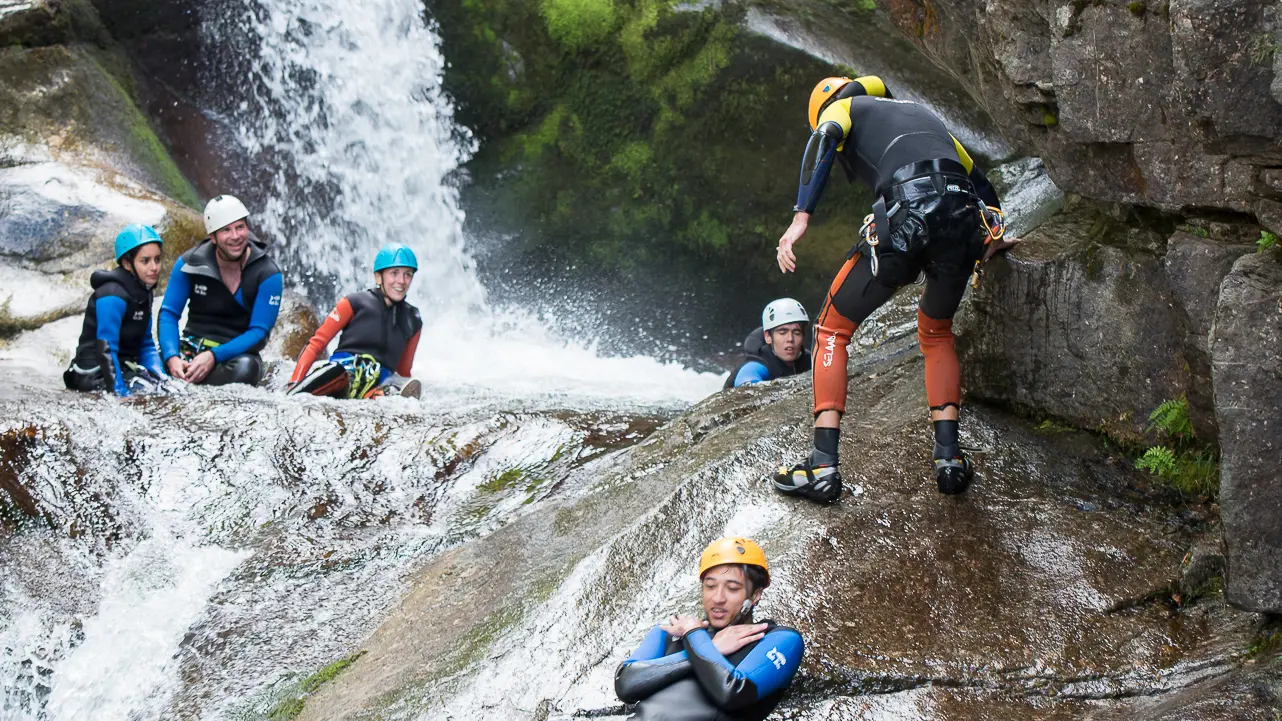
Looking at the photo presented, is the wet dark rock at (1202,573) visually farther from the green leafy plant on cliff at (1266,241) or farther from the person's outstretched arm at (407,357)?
the person's outstretched arm at (407,357)

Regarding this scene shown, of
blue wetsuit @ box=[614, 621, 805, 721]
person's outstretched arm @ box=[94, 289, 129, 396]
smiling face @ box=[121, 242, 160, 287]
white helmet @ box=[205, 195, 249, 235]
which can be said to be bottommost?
blue wetsuit @ box=[614, 621, 805, 721]

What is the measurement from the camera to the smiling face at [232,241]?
831 cm

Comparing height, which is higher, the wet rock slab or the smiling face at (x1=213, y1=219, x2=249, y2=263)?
the smiling face at (x1=213, y1=219, x2=249, y2=263)

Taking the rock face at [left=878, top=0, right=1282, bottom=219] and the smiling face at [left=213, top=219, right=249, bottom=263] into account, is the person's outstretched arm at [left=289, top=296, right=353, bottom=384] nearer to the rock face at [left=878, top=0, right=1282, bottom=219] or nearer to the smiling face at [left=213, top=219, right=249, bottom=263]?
the smiling face at [left=213, top=219, right=249, bottom=263]

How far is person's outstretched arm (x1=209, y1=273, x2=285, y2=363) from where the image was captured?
8.52 meters

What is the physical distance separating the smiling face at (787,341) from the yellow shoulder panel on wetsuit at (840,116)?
296 centimetres

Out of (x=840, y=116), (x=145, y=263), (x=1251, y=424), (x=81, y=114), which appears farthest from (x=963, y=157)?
(x=81, y=114)

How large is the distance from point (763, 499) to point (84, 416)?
380 cm

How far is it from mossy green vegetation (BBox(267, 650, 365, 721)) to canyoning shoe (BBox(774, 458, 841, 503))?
6.52 ft

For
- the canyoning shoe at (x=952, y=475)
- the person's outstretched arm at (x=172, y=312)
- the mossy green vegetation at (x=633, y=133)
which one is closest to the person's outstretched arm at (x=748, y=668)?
the canyoning shoe at (x=952, y=475)

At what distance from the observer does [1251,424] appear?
3.95 meters

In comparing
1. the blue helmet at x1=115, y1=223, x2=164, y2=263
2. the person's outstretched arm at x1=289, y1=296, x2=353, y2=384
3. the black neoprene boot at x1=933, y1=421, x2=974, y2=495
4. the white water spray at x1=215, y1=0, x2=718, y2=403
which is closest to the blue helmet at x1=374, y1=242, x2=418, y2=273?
the person's outstretched arm at x1=289, y1=296, x2=353, y2=384

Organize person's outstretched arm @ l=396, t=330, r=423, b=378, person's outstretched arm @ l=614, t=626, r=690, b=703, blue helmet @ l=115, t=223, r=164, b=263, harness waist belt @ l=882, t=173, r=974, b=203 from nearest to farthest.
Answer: person's outstretched arm @ l=614, t=626, r=690, b=703 < harness waist belt @ l=882, t=173, r=974, b=203 < blue helmet @ l=115, t=223, r=164, b=263 < person's outstretched arm @ l=396, t=330, r=423, b=378

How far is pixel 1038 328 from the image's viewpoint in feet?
18.6
